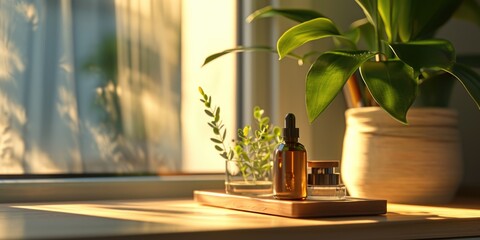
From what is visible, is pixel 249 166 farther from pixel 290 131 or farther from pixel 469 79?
pixel 469 79

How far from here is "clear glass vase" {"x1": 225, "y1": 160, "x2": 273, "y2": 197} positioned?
1.42 metres

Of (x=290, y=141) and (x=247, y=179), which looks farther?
(x=247, y=179)

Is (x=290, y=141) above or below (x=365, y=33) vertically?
below

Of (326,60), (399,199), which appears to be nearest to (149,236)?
(326,60)

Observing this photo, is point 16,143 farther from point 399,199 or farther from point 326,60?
point 399,199

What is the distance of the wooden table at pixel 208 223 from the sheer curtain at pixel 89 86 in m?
0.25

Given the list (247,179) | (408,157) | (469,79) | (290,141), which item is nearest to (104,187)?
(247,179)

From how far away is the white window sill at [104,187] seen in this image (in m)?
1.54

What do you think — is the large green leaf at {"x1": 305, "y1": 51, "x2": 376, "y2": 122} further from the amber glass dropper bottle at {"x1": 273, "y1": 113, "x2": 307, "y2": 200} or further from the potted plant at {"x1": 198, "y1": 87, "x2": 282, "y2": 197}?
the potted plant at {"x1": 198, "y1": 87, "x2": 282, "y2": 197}

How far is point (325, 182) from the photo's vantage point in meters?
1.29

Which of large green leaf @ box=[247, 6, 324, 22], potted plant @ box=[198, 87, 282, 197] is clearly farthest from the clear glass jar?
large green leaf @ box=[247, 6, 324, 22]

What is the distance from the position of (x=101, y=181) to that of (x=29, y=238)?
0.72 meters

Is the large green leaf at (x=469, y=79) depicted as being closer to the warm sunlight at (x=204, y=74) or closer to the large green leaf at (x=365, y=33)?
the large green leaf at (x=365, y=33)

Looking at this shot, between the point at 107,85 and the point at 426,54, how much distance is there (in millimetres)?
698
